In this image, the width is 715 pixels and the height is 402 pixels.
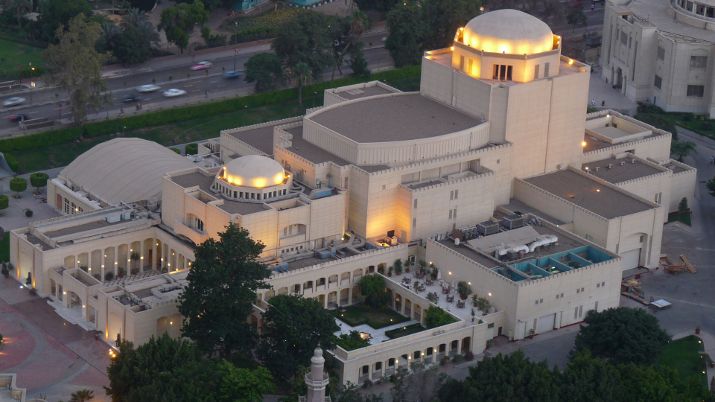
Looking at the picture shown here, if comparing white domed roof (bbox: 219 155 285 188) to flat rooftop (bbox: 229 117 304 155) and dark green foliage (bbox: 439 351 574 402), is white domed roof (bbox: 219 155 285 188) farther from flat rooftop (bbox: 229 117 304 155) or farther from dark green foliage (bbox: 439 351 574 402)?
dark green foliage (bbox: 439 351 574 402)

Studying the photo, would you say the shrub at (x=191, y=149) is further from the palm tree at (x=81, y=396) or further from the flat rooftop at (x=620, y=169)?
the palm tree at (x=81, y=396)

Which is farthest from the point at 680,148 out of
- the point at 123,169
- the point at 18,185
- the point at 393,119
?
the point at 18,185

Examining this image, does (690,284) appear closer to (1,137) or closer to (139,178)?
(139,178)

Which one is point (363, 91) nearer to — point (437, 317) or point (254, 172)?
point (254, 172)

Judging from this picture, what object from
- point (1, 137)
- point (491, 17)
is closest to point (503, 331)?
point (491, 17)

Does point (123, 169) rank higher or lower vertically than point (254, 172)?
lower

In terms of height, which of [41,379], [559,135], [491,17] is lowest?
[41,379]

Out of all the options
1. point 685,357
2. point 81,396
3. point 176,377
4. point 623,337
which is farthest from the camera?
point 685,357
